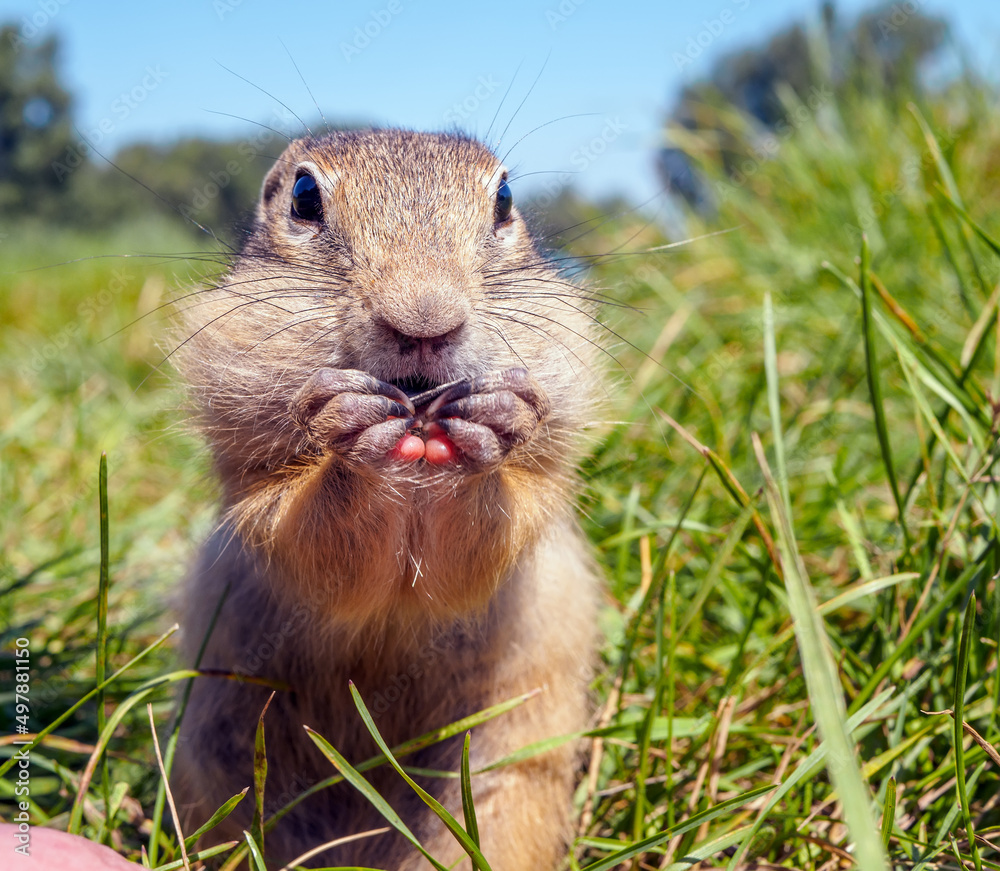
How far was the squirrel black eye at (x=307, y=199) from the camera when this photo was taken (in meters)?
2.28

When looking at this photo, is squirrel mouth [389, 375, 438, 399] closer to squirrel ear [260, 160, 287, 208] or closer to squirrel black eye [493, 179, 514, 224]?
squirrel black eye [493, 179, 514, 224]

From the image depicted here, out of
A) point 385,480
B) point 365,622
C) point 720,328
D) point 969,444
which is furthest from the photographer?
point 720,328

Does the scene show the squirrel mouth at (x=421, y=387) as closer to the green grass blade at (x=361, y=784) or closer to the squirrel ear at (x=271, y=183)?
the green grass blade at (x=361, y=784)

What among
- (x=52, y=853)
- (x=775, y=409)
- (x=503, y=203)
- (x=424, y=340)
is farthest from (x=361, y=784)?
(x=503, y=203)

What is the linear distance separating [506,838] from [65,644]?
1.87 meters

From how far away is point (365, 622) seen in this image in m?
2.06

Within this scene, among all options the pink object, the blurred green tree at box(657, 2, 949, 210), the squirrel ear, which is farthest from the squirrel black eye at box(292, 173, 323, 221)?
the blurred green tree at box(657, 2, 949, 210)

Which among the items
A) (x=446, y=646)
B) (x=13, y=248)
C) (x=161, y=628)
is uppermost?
(x=13, y=248)

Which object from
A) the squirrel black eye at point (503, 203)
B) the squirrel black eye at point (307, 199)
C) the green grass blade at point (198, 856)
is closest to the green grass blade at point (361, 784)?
the green grass blade at point (198, 856)

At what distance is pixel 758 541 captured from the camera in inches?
109

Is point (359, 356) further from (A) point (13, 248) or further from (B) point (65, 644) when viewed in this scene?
(A) point (13, 248)

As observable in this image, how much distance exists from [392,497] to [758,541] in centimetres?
147

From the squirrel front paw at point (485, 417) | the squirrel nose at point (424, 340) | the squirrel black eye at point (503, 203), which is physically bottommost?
the squirrel front paw at point (485, 417)

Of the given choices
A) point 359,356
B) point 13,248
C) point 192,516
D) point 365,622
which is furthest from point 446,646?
point 13,248
